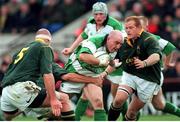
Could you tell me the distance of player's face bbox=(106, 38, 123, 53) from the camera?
12117 mm

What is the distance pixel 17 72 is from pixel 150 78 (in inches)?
97.4

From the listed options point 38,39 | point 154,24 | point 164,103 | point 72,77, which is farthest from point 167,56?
point 154,24

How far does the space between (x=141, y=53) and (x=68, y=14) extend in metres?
10.8

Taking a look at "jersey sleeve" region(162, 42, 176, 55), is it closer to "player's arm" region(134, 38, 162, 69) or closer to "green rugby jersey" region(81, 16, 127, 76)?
"green rugby jersey" region(81, 16, 127, 76)

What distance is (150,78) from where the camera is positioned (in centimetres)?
1270

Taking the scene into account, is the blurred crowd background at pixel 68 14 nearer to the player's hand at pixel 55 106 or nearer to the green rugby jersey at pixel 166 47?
the green rugby jersey at pixel 166 47

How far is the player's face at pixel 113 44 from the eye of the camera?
1212cm

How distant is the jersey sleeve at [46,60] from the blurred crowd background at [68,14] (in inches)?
337

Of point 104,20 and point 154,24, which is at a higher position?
point 104,20

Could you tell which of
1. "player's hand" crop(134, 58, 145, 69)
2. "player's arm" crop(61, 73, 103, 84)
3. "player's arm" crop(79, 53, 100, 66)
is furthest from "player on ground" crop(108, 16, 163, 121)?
"player's arm" crop(79, 53, 100, 66)

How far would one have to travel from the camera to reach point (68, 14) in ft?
75.9

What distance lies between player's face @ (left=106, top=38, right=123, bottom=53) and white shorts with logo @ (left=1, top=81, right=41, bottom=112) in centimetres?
145

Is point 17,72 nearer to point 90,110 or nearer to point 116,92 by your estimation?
point 116,92

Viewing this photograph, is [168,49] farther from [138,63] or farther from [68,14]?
[68,14]
